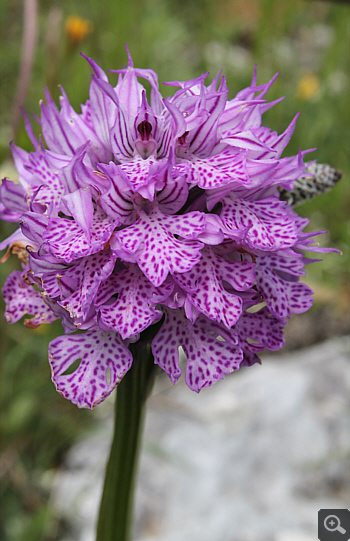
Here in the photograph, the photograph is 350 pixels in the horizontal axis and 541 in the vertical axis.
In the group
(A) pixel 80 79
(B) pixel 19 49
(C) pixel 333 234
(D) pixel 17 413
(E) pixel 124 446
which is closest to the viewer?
(E) pixel 124 446

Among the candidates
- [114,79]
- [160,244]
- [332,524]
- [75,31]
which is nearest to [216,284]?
[160,244]

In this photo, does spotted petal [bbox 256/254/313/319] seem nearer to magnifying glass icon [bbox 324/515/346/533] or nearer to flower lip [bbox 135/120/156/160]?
flower lip [bbox 135/120/156/160]

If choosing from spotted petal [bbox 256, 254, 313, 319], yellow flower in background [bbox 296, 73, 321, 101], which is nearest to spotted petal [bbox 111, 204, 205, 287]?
spotted petal [bbox 256, 254, 313, 319]

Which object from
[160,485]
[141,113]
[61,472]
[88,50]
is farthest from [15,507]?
[88,50]

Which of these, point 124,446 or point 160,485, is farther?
point 160,485

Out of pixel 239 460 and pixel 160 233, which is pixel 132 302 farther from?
pixel 239 460

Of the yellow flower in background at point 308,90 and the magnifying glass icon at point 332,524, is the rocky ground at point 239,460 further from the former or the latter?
the yellow flower in background at point 308,90

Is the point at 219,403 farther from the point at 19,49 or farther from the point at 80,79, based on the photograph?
the point at 19,49

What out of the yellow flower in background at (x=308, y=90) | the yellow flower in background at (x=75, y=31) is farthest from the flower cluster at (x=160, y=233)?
the yellow flower in background at (x=308, y=90)
